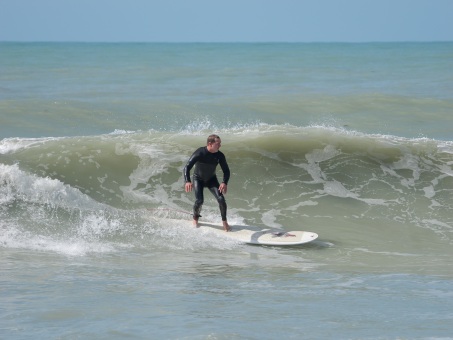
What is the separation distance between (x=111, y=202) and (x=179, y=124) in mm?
10108

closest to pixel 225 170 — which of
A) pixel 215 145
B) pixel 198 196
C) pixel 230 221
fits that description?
pixel 215 145

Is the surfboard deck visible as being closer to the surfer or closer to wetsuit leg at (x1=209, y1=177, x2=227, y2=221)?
the surfer

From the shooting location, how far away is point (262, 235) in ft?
39.5

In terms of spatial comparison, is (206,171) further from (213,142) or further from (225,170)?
(213,142)

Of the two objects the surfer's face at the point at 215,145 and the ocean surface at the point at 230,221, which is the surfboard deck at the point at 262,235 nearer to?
the ocean surface at the point at 230,221

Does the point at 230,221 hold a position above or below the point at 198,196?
below

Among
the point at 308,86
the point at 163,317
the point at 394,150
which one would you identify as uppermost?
the point at 308,86

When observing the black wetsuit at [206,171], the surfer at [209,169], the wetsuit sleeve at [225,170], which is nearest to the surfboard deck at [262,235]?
the surfer at [209,169]

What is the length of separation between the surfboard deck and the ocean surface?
0.58 feet

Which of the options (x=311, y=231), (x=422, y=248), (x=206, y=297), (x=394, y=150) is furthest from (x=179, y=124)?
(x=206, y=297)

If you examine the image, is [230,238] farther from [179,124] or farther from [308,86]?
[308,86]

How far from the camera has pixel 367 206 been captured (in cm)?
1470

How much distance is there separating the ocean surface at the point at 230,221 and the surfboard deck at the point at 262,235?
7.0 inches

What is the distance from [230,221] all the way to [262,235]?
1294 mm
